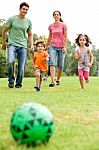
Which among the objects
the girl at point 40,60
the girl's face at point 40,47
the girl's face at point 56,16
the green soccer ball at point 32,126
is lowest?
the green soccer ball at point 32,126

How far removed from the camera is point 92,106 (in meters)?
6.47

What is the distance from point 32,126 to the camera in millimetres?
3455

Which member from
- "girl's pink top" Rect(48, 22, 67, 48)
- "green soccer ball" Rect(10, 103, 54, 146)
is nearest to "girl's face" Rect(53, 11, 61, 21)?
"girl's pink top" Rect(48, 22, 67, 48)

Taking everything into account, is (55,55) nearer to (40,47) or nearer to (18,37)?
(40,47)

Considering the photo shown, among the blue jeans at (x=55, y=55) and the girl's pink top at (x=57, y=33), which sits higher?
the girl's pink top at (x=57, y=33)

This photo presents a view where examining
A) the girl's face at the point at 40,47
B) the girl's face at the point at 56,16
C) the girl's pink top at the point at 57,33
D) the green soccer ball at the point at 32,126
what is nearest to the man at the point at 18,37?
the girl's face at the point at 40,47

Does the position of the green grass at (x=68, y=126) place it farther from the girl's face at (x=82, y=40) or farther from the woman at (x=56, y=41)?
the woman at (x=56, y=41)

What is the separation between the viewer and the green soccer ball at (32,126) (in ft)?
11.3

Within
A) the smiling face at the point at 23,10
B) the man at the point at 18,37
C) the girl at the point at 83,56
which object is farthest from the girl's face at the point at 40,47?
the girl at the point at 83,56

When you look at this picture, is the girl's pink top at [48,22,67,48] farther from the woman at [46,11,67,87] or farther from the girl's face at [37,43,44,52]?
the girl's face at [37,43,44,52]

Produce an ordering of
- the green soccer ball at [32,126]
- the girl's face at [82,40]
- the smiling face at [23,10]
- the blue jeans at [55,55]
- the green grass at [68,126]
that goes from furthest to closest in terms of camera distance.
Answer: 1. the blue jeans at [55,55]
2. the girl's face at [82,40]
3. the smiling face at [23,10]
4. the green grass at [68,126]
5. the green soccer ball at [32,126]

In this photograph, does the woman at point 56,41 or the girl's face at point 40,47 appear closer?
the girl's face at point 40,47


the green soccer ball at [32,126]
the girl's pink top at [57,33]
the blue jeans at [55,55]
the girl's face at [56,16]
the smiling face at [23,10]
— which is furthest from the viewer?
the girl's pink top at [57,33]

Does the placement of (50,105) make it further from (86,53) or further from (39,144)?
(86,53)
